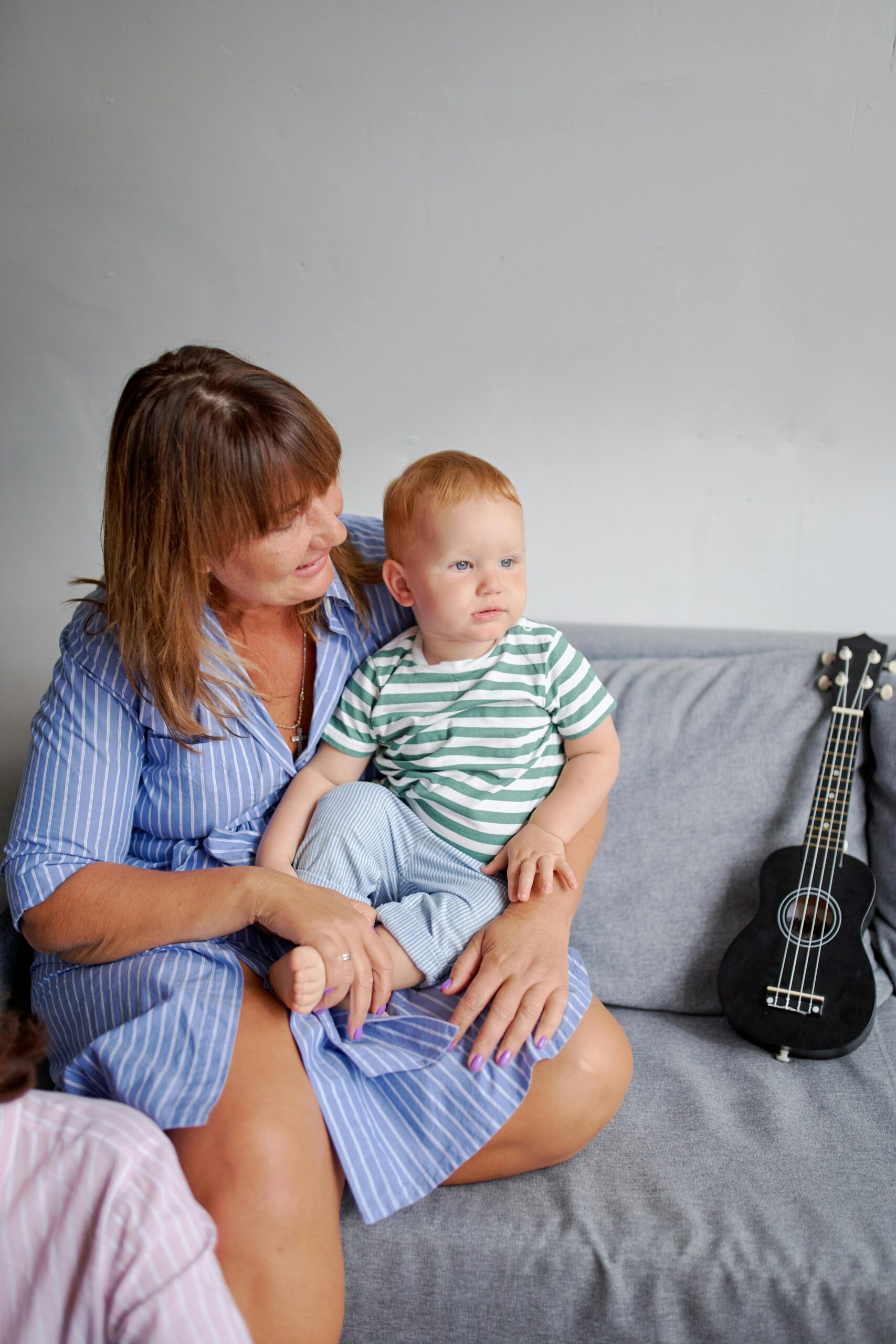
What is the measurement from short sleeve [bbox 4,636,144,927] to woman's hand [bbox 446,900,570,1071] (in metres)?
0.52

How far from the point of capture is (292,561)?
1299mm

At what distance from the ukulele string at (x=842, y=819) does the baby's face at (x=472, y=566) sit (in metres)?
0.71

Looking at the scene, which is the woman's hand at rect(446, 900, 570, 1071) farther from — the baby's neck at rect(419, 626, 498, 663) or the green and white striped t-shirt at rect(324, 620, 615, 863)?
the baby's neck at rect(419, 626, 498, 663)

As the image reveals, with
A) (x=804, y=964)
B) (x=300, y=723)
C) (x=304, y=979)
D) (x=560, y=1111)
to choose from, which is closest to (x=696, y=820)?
(x=804, y=964)

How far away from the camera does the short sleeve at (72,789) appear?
50.2 inches

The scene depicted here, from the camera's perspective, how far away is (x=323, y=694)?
1509 millimetres

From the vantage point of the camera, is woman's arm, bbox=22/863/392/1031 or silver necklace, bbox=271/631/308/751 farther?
silver necklace, bbox=271/631/308/751

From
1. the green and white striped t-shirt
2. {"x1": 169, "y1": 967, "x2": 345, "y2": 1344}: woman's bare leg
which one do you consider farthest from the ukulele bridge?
{"x1": 169, "y1": 967, "x2": 345, "y2": 1344}: woman's bare leg

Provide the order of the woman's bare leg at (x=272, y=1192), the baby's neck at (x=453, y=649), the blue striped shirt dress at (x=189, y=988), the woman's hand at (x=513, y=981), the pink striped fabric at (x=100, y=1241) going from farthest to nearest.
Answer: the baby's neck at (x=453, y=649) < the woman's hand at (x=513, y=981) < the blue striped shirt dress at (x=189, y=988) < the woman's bare leg at (x=272, y=1192) < the pink striped fabric at (x=100, y=1241)

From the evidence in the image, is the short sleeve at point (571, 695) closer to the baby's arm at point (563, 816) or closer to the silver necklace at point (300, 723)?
the baby's arm at point (563, 816)

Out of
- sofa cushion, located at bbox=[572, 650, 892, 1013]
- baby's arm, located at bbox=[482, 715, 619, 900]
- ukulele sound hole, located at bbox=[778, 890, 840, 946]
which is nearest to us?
baby's arm, located at bbox=[482, 715, 619, 900]

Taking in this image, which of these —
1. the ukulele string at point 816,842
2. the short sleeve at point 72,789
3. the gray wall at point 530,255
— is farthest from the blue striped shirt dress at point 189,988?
the gray wall at point 530,255

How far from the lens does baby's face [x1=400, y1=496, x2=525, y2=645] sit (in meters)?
1.37

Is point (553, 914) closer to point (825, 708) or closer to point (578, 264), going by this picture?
point (825, 708)
